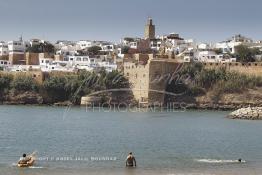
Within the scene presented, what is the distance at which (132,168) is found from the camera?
19.5 m

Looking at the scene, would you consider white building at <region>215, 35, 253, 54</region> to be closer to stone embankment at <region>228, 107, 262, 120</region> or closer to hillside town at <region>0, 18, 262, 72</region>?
hillside town at <region>0, 18, 262, 72</region>

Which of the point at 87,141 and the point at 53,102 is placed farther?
the point at 53,102

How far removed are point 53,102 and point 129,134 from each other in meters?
23.4

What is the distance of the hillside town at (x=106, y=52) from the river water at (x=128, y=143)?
59.4 feet

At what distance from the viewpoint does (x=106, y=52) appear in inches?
2894

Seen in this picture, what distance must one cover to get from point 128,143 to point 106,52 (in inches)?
1881

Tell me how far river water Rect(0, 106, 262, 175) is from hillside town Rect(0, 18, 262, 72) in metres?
18.1

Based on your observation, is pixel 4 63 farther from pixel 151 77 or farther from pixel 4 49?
pixel 151 77

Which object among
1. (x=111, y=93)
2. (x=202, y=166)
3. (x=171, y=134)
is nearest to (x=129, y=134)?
(x=171, y=134)

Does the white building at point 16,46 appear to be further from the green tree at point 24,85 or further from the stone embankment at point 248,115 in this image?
the stone embankment at point 248,115

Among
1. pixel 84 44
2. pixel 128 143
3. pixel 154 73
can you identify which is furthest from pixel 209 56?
pixel 128 143

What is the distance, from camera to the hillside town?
59.8 metres

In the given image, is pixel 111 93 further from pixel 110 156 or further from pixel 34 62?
pixel 110 156

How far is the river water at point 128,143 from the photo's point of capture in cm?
1967
